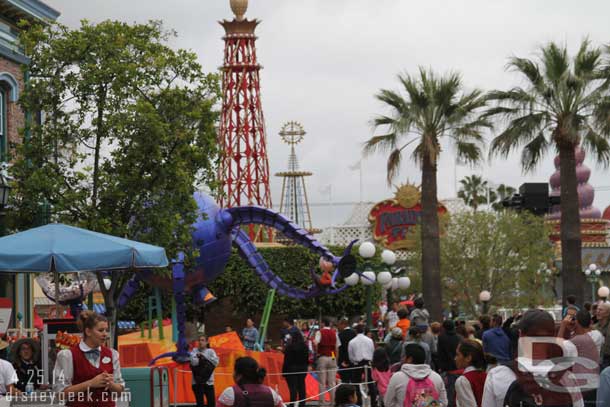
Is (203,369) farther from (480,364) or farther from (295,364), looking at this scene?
(480,364)

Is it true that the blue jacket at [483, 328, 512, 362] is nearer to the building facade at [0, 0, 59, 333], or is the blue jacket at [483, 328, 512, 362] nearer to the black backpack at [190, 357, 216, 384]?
A: the black backpack at [190, 357, 216, 384]

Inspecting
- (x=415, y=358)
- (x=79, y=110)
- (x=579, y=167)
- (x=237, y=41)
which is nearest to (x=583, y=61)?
(x=79, y=110)

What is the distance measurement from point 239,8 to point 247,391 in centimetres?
5262

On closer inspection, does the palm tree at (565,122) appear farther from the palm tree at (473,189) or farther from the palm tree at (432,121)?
A: the palm tree at (473,189)

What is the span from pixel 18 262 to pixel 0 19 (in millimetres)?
13058

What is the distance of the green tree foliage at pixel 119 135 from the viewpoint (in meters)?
21.1

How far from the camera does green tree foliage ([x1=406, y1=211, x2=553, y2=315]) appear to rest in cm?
5053

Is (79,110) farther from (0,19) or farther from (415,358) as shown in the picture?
(415,358)

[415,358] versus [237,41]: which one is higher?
[237,41]

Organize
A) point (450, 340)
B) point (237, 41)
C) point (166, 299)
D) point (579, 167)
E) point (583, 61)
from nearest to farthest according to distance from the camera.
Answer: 1. point (450, 340)
2. point (583, 61)
3. point (166, 299)
4. point (237, 41)
5. point (579, 167)

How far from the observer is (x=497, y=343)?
1472 centimetres

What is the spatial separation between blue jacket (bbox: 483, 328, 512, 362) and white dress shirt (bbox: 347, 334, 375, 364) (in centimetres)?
438

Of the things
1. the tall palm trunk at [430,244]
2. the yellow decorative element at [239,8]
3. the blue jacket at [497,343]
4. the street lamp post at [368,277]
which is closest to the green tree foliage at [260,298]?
the tall palm trunk at [430,244]

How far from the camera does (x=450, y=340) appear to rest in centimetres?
1600
